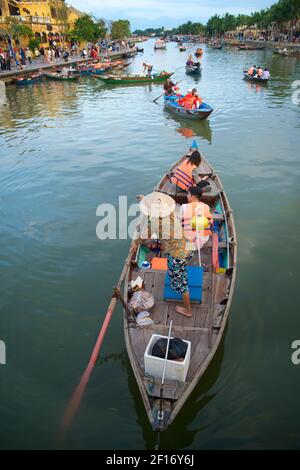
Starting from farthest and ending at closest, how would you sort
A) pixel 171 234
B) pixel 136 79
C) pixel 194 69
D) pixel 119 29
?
pixel 119 29 → pixel 194 69 → pixel 136 79 → pixel 171 234

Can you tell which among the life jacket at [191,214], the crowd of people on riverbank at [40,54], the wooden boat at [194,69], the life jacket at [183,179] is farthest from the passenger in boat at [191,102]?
the crowd of people on riverbank at [40,54]

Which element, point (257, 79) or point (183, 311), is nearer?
point (183, 311)

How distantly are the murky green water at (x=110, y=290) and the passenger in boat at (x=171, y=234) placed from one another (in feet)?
5.03

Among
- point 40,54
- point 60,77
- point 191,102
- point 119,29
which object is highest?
point 119,29

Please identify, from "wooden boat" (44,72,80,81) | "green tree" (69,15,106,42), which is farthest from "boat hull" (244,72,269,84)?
"green tree" (69,15,106,42)

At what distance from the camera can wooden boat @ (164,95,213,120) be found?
64.0ft

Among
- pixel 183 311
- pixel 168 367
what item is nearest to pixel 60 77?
pixel 183 311

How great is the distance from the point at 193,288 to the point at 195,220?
5.21 feet

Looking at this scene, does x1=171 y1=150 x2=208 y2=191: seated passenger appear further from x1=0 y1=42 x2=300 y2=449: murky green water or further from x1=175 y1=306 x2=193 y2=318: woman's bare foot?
x1=175 y1=306 x2=193 y2=318: woman's bare foot

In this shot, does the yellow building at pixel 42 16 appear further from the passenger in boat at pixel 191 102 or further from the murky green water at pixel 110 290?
the murky green water at pixel 110 290

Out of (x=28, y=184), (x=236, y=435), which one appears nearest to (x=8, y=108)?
(x=28, y=184)

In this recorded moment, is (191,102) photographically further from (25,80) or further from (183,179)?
(25,80)

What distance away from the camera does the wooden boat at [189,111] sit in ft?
64.0

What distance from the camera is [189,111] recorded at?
19.9 metres
